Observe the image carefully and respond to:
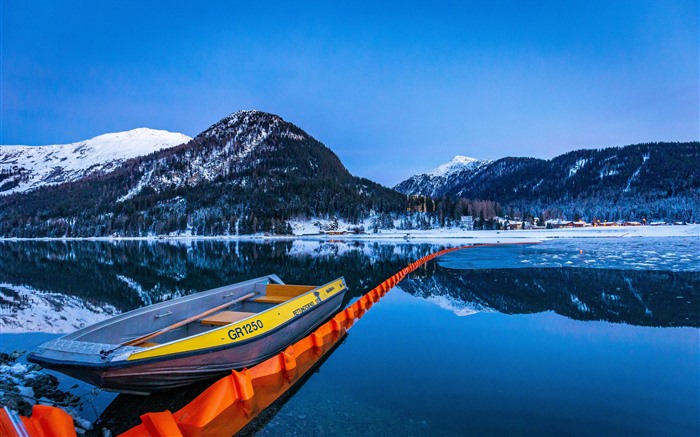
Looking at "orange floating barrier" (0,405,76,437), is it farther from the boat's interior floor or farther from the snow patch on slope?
the snow patch on slope

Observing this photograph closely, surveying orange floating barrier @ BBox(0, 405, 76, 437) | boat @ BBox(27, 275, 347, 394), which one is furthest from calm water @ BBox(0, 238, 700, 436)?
orange floating barrier @ BBox(0, 405, 76, 437)

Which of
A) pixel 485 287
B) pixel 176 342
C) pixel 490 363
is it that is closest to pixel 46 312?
pixel 176 342

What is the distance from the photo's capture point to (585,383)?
7.24 m

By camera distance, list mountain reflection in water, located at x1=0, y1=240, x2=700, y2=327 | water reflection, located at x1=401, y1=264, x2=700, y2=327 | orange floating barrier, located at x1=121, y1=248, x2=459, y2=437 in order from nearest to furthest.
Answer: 1. orange floating barrier, located at x1=121, y1=248, x2=459, y2=437
2. water reflection, located at x1=401, y1=264, x2=700, y2=327
3. mountain reflection in water, located at x1=0, y1=240, x2=700, y2=327

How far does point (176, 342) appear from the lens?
6730 millimetres

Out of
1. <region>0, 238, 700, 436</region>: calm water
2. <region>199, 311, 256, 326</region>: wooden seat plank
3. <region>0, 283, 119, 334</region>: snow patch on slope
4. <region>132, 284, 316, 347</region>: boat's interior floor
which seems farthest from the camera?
<region>0, 283, 119, 334</region>: snow patch on slope

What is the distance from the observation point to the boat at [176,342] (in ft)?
20.3

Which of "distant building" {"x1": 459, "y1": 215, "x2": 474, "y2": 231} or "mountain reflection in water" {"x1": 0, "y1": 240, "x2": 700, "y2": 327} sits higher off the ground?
"distant building" {"x1": 459, "y1": 215, "x2": 474, "y2": 231}

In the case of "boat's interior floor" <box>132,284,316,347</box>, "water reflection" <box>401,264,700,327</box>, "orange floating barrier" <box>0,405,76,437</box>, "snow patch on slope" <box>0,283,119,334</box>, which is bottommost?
"water reflection" <box>401,264,700,327</box>

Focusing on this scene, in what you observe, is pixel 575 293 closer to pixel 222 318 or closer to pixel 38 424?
pixel 222 318

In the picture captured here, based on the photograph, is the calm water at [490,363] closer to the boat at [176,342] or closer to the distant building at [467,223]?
the boat at [176,342]

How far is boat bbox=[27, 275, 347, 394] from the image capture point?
6.18 meters

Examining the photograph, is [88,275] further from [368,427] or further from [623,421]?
[623,421]

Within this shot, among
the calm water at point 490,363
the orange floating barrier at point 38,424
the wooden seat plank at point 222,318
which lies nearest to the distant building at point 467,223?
the calm water at point 490,363
